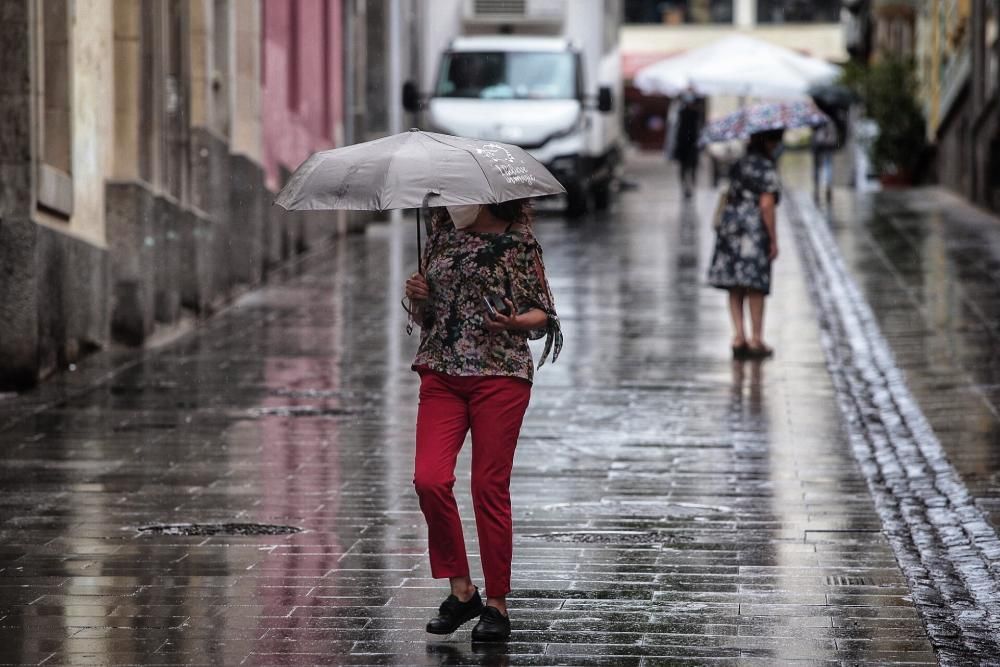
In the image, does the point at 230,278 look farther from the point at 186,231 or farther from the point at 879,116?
the point at 879,116

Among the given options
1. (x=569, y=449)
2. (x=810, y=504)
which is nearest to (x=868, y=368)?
(x=569, y=449)

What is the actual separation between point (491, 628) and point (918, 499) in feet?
11.4

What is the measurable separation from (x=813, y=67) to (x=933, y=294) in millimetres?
14657

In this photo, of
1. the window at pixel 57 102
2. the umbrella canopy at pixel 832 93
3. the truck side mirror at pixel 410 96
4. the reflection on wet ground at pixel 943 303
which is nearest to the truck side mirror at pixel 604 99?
the truck side mirror at pixel 410 96

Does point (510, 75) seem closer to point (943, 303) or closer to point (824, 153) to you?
point (824, 153)

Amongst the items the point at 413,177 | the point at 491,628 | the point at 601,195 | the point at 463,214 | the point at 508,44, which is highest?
the point at 413,177

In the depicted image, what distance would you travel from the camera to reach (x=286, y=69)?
23359 mm

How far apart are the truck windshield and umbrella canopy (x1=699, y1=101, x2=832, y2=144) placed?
1330 centimetres

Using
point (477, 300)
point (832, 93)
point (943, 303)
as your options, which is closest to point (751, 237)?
point (943, 303)

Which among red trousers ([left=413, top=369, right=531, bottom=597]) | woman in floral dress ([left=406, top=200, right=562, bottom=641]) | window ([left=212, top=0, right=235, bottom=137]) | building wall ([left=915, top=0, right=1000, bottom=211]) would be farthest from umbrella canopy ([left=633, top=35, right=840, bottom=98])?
red trousers ([left=413, top=369, right=531, bottom=597])

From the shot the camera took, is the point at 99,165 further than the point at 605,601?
Yes

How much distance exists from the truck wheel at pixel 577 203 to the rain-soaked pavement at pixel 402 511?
38.8 ft

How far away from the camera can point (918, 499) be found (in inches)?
392

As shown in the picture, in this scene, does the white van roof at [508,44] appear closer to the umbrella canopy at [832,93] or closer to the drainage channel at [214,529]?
the umbrella canopy at [832,93]
